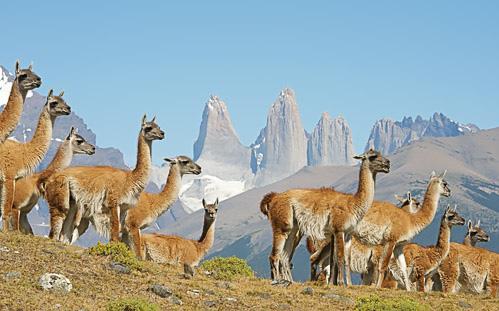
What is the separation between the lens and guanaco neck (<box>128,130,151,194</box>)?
67.9 feet

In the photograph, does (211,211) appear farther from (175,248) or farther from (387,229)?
(387,229)

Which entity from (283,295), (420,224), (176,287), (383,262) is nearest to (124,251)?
(176,287)

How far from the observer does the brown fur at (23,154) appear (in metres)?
19.4

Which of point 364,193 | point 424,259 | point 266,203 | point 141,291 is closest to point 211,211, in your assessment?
point 266,203

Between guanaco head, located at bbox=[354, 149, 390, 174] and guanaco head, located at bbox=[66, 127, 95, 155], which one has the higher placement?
guanaco head, located at bbox=[66, 127, 95, 155]

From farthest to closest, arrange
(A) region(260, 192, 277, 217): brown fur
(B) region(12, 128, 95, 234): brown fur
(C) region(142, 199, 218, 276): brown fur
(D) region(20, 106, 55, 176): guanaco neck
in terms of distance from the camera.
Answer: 1. (C) region(142, 199, 218, 276): brown fur
2. (A) region(260, 192, 277, 217): brown fur
3. (B) region(12, 128, 95, 234): brown fur
4. (D) region(20, 106, 55, 176): guanaco neck

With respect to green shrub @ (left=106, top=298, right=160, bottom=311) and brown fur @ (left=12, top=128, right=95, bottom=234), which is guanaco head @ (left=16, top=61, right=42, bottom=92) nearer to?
brown fur @ (left=12, top=128, right=95, bottom=234)

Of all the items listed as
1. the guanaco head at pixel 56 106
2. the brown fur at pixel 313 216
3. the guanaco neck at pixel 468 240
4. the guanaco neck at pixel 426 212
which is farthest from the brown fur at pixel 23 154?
the guanaco neck at pixel 468 240

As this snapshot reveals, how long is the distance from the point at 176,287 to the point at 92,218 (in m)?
5.60

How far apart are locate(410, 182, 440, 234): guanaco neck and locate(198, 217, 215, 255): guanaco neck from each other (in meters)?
6.14

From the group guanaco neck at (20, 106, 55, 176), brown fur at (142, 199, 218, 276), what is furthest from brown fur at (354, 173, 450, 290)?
guanaco neck at (20, 106, 55, 176)

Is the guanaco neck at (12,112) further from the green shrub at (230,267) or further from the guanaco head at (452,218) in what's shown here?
the guanaco head at (452,218)

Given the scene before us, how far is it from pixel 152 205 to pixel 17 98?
4416 mm

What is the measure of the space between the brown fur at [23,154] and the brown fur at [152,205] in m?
2.72
